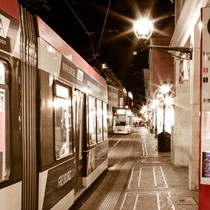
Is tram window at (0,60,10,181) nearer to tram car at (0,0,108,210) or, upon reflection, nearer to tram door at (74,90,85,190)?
tram car at (0,0,108,210)

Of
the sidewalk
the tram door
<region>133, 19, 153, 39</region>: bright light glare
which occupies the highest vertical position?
<region>133, 19, 153, 39</region>: bright light glare

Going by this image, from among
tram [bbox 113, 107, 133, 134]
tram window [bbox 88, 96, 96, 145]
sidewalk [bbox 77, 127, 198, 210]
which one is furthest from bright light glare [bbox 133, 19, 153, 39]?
tram [bbox 113, 107, 133, 134]

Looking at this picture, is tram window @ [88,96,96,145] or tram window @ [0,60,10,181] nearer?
tram window @ [0,60,10,181]

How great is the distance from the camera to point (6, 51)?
4453 mm

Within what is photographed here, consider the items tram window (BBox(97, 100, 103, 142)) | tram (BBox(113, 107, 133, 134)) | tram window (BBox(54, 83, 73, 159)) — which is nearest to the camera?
tram window (BBox(54, 83, 73, 159))

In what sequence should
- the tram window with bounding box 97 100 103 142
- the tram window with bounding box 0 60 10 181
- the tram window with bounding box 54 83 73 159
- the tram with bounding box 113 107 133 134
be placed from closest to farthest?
1. the tram window with bounding box 0 60 10 181
2. the tram window with bounding box 54 83 73 159
3. the tram window with bounding box 97 100 103 142
4. the tram with bounding box 113 107 133 134

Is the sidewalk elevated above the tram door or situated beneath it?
situated beneath

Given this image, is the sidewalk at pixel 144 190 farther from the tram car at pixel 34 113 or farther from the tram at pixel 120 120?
the tram at pixel 120 120

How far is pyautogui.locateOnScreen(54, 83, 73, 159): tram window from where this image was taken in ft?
21.4

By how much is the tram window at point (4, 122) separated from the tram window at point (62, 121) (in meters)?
2.02

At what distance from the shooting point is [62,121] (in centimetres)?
696

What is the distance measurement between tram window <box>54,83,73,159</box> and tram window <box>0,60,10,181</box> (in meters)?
2.02

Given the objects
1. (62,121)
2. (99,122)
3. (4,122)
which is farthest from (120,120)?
(4,122)

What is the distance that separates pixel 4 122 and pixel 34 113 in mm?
1046
